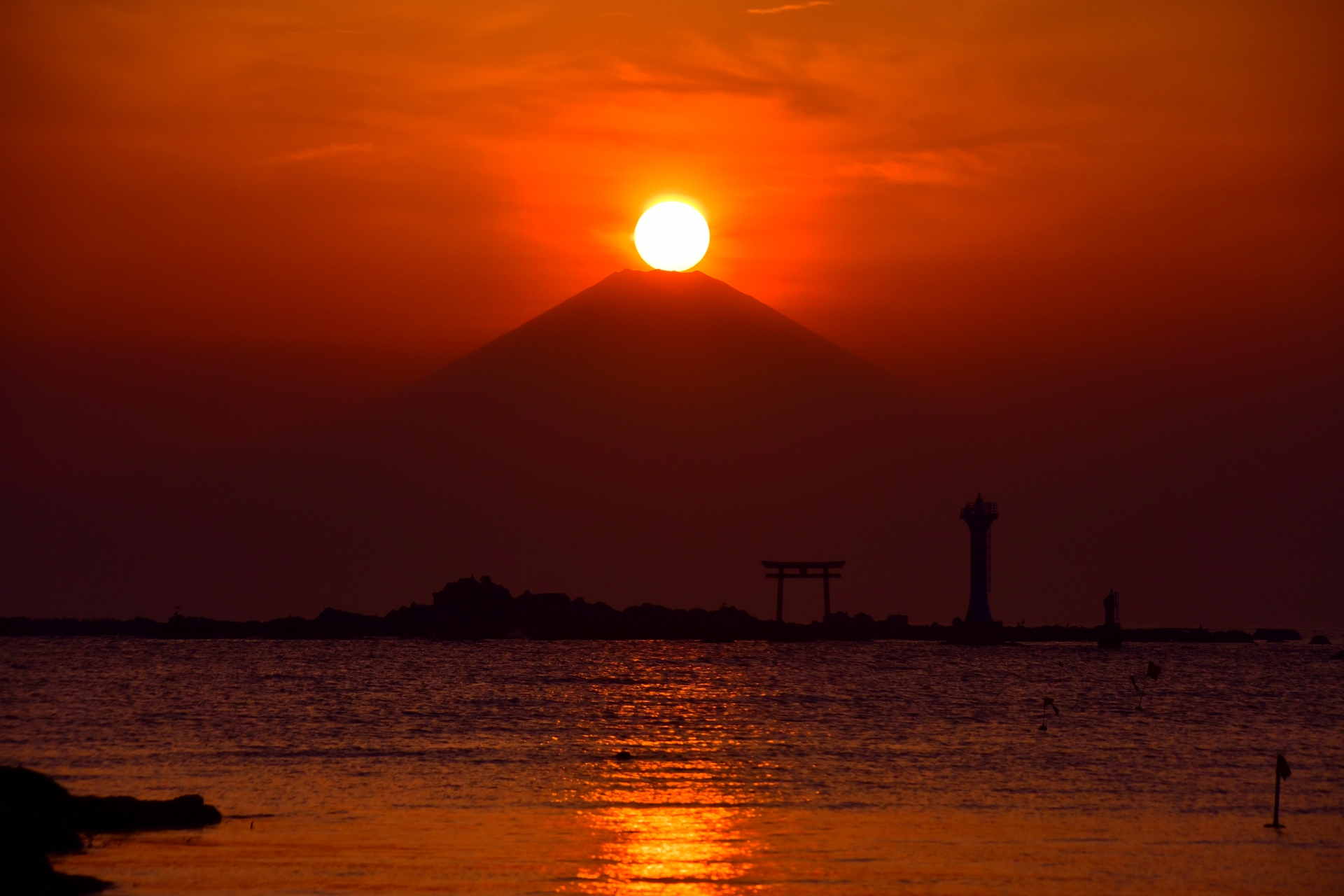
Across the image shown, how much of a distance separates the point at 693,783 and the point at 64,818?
13351mm

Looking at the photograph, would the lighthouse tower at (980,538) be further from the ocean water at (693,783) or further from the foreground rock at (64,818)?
the foreground rock at (64,818)

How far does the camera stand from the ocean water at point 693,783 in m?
20.9

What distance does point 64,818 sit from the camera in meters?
23.1

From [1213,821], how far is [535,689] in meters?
44.1

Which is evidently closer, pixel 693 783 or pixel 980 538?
pixel 693 783

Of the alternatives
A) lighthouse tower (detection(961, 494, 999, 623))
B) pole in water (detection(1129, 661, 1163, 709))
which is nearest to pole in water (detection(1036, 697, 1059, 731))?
pole in water (detection(1129, 661, 1163, 709))


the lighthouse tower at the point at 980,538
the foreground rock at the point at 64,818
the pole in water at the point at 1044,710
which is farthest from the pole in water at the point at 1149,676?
the lighthouse tower at the point at 980,538

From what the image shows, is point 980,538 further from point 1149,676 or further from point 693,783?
point 693,783

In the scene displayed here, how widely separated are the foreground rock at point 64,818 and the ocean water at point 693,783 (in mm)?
581

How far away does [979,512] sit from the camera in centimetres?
11675

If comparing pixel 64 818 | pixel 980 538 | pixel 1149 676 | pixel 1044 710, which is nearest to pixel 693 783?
pixel 64 818

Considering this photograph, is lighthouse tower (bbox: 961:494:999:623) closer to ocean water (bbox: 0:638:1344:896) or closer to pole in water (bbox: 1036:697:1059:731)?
ocean water (bbox: 0:638:1344:896)

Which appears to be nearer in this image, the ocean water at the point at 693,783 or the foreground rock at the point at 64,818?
the foreground rock at the point at 64,818

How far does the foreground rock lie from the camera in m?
18.4
